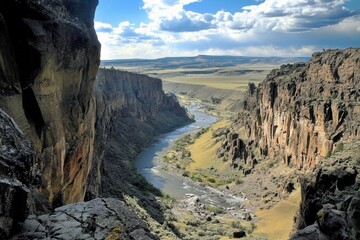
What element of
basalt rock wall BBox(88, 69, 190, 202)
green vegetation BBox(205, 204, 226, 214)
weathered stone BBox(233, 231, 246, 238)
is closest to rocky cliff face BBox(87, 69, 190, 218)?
basalt rock wall BBox(88, 69, 190, 202)

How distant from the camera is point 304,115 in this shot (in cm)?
7200

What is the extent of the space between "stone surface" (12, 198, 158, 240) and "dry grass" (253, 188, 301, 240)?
38.2m

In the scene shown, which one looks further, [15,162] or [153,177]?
A: [153,177]

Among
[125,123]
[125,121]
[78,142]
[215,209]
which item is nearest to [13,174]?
[78,142]

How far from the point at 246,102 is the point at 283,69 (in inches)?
777

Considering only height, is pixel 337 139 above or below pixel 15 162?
below

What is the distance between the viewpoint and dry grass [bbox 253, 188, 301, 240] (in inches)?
2095

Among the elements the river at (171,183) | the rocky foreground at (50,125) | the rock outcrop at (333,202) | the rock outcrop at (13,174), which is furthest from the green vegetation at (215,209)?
the rock outcrop at (13,174)

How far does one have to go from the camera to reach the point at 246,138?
98312 millimetres

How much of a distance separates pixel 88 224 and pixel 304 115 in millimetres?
62776

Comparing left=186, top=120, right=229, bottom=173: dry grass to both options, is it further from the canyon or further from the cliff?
the canyon

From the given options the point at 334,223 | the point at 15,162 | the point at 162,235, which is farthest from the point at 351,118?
the point at 15,162

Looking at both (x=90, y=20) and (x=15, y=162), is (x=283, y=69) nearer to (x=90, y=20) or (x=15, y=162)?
(x=90, y=20)

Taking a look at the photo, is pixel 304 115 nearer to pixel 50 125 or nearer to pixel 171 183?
pixel 171 183
